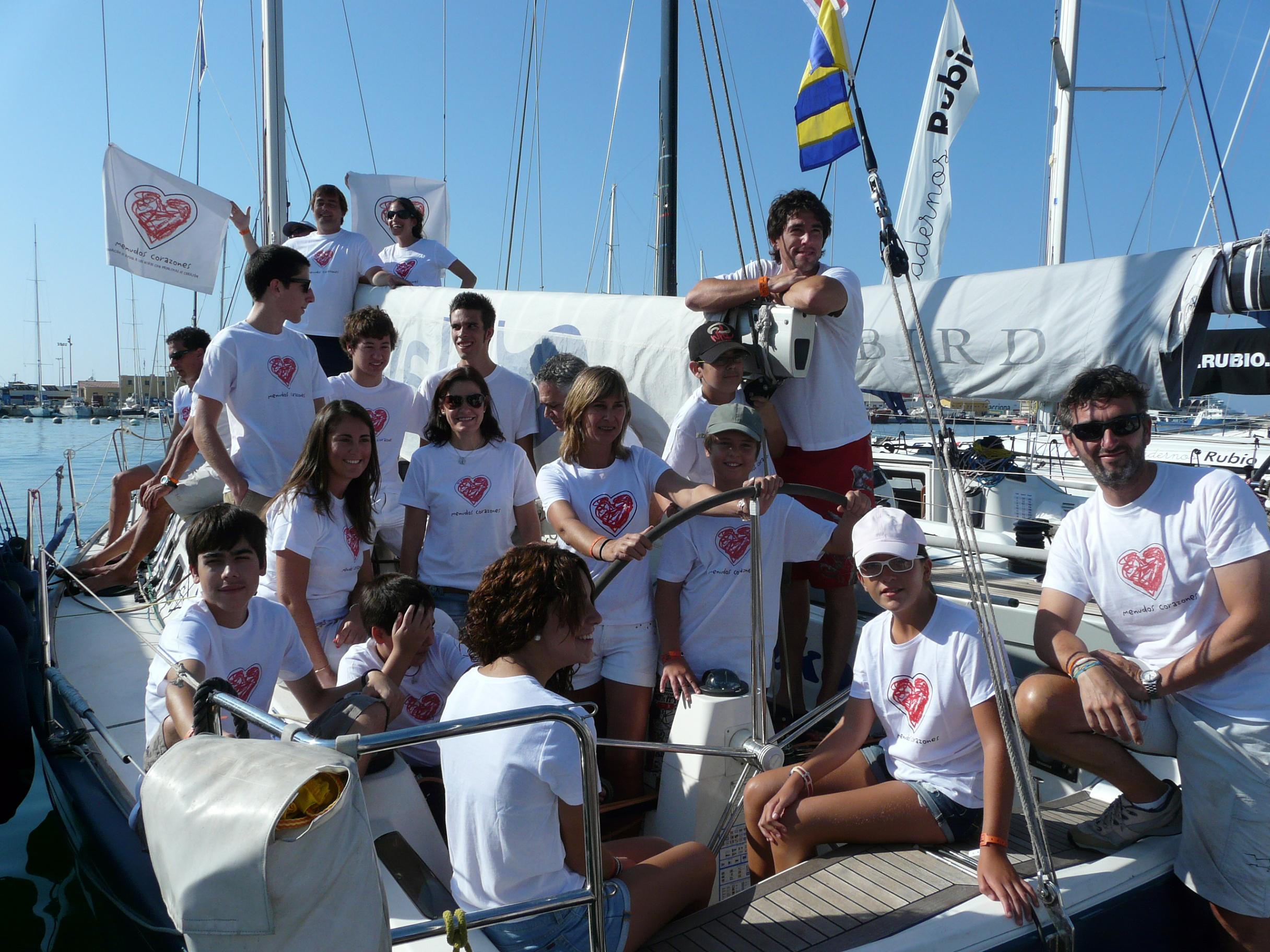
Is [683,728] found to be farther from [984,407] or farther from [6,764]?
[984,407]

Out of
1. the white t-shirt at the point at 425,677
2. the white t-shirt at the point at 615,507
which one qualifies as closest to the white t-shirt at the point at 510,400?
the white t-shirt at the point at 615,507

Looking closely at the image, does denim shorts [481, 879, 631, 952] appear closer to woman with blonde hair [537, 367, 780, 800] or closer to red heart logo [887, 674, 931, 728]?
red heart logo [887, 674, 931, 728]

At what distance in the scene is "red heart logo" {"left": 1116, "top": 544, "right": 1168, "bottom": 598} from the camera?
2586 mm

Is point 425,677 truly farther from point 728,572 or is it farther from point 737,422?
point 737,422

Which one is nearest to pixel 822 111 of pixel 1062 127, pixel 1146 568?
pixel 1146 568

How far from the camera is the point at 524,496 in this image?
3.64 meters

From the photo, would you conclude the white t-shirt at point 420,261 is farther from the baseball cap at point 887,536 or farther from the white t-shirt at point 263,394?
the baseball cap at point 887,536

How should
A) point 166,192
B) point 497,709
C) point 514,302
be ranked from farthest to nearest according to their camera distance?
point 166,192 → point 514,302 → point 497,709

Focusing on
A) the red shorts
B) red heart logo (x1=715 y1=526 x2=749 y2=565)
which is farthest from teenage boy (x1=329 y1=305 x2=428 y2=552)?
the red shorts

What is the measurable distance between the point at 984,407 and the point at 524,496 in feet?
99.1

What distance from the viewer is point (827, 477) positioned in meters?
3.76

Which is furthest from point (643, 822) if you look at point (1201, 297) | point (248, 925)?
point (1201, 297)

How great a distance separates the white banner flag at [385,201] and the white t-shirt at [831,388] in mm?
4451

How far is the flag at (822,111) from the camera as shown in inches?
142
